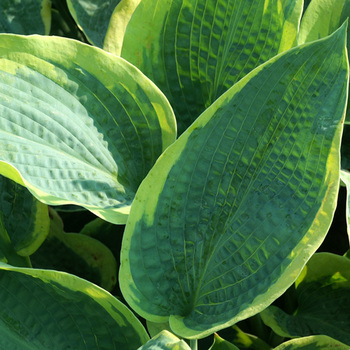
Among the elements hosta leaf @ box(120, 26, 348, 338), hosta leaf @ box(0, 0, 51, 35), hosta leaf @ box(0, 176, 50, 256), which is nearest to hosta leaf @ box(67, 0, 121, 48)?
hosta leaf @ box(0, 0, 51, 35)

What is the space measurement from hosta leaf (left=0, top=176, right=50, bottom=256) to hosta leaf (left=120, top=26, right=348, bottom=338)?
23 cm

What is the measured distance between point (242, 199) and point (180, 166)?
0.07m

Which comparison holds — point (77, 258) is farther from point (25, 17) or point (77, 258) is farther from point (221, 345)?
point (25, 17)

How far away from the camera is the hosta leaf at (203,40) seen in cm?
65

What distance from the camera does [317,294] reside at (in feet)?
2.56

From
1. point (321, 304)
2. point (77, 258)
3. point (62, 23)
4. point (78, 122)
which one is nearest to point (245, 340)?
point (321, 304)

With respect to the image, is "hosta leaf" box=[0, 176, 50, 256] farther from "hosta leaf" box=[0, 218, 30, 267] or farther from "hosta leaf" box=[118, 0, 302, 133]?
"hosta leaf" box=[118, 0, 302, 133]

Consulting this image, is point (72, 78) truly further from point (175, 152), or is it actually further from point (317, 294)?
point (317, 294)

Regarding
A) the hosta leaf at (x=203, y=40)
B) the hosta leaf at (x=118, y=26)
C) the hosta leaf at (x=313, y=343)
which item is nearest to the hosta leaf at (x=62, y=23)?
the hosta leaf at (x=118, y=26)

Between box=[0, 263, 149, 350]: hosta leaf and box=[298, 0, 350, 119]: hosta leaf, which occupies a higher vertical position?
box=[298, 0, 350, 119]: hosta leaf

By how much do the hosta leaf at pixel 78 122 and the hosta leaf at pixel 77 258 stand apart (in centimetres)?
20

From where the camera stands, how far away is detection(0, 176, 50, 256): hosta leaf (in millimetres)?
710

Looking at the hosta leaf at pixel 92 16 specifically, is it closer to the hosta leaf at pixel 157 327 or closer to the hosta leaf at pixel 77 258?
the hosta leaf at pixel 77 258

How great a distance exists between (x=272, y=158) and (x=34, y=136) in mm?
251
